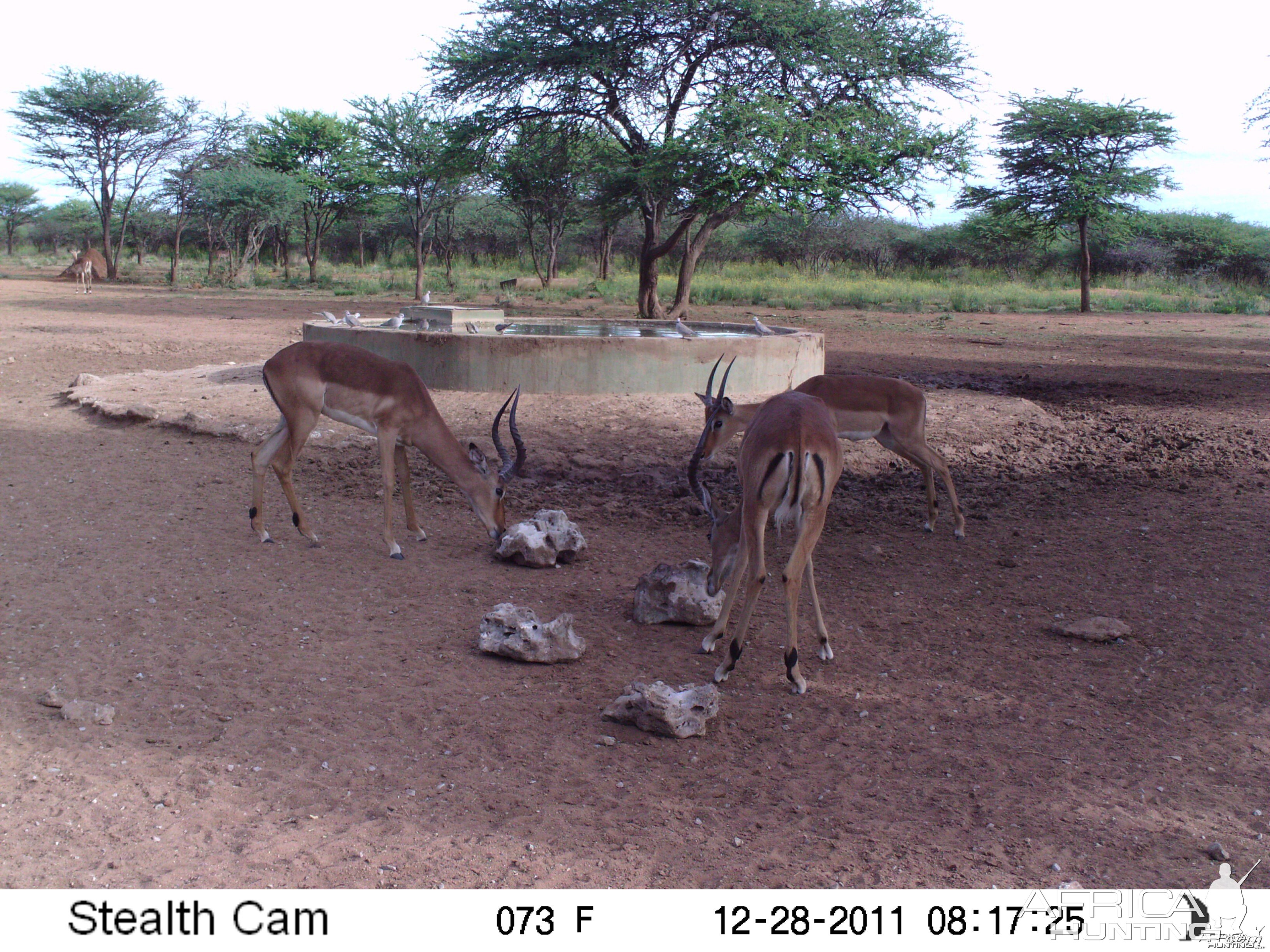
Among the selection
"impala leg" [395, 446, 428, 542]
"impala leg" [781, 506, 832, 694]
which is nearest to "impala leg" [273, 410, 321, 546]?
"impala leg" [395, 446, 428, 542]

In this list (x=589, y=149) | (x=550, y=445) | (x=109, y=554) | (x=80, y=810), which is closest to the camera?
(x=80, y=810)

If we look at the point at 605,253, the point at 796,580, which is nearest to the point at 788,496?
the point at 796,580

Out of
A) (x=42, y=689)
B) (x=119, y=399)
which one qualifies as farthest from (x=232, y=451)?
(x=42, y=689)

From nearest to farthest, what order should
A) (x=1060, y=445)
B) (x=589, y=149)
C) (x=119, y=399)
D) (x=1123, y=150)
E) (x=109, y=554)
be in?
1. (x=109, y=554)
2. (x=1060, y=445)
3. (x=119, y=399)
4. (x=589, y=149)
5. (x=1123, y=150)

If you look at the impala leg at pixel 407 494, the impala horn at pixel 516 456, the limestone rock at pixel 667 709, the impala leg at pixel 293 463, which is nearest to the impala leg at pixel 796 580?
the limestone rock at pixel 667 709

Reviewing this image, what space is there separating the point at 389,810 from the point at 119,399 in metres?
8.19

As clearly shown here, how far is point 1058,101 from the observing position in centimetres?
2983

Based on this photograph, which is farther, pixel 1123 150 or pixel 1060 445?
pixel 1123 150

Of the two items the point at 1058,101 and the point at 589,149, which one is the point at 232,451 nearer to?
the point at 589,149

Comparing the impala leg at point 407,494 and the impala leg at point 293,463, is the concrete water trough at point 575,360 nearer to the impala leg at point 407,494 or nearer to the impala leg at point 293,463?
the impala leg at point 407,494

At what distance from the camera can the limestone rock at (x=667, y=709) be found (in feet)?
13.0

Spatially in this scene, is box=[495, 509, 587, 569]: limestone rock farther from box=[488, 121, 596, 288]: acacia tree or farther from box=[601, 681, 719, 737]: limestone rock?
box=[488, 121, 596, 288]: acacia tree

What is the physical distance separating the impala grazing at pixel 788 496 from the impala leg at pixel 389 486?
7.65 ft

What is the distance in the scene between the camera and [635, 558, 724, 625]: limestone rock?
5270mm
